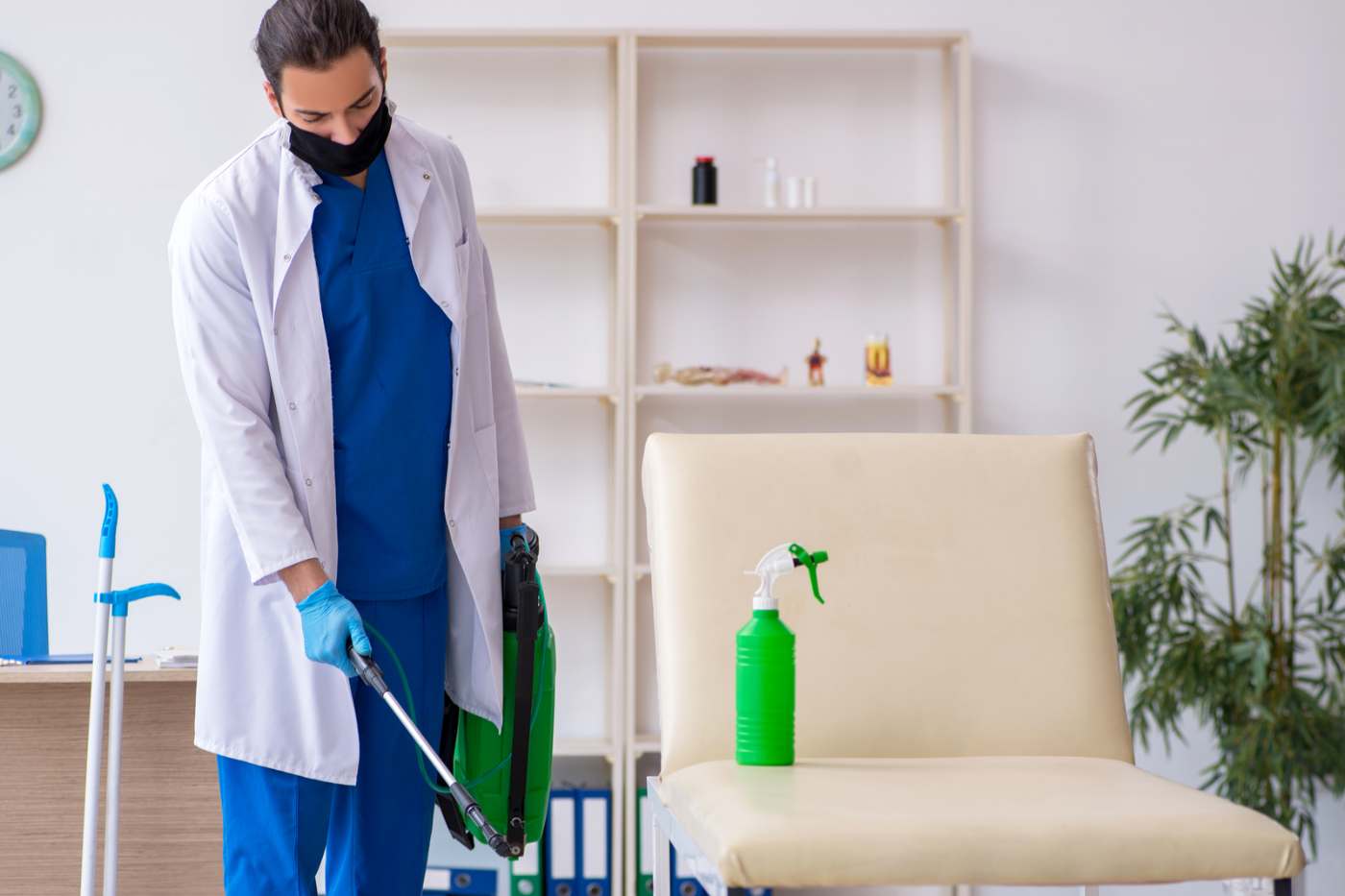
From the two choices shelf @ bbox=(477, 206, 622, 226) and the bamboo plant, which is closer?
the bamboo plant

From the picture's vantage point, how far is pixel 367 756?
1.54 m

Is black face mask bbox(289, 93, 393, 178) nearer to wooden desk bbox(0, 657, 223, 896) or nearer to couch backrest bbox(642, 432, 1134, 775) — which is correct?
couch backrest bbox(642, 432, 1134, 775)

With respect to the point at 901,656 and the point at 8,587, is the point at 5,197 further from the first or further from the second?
the point at 901,656

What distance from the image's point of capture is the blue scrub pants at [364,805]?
58.9 inches

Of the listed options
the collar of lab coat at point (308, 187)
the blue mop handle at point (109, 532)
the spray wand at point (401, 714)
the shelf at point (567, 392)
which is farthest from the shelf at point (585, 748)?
the collar of lab coat at point (308, 187)

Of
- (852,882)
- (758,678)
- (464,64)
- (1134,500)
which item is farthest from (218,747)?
(1134,500)

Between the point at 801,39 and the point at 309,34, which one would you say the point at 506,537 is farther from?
the point at 801,39

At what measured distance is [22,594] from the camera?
2467mm

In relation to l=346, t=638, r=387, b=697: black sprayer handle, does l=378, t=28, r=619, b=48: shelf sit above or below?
above

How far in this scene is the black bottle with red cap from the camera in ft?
10.2

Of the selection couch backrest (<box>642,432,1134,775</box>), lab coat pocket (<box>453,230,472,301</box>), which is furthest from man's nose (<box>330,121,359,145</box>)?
couch backrest (<box>642,432,1134,775</box>)

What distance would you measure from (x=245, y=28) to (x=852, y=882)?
2764mm

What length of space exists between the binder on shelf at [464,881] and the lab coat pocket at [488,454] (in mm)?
1553

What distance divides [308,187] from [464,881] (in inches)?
73.4
